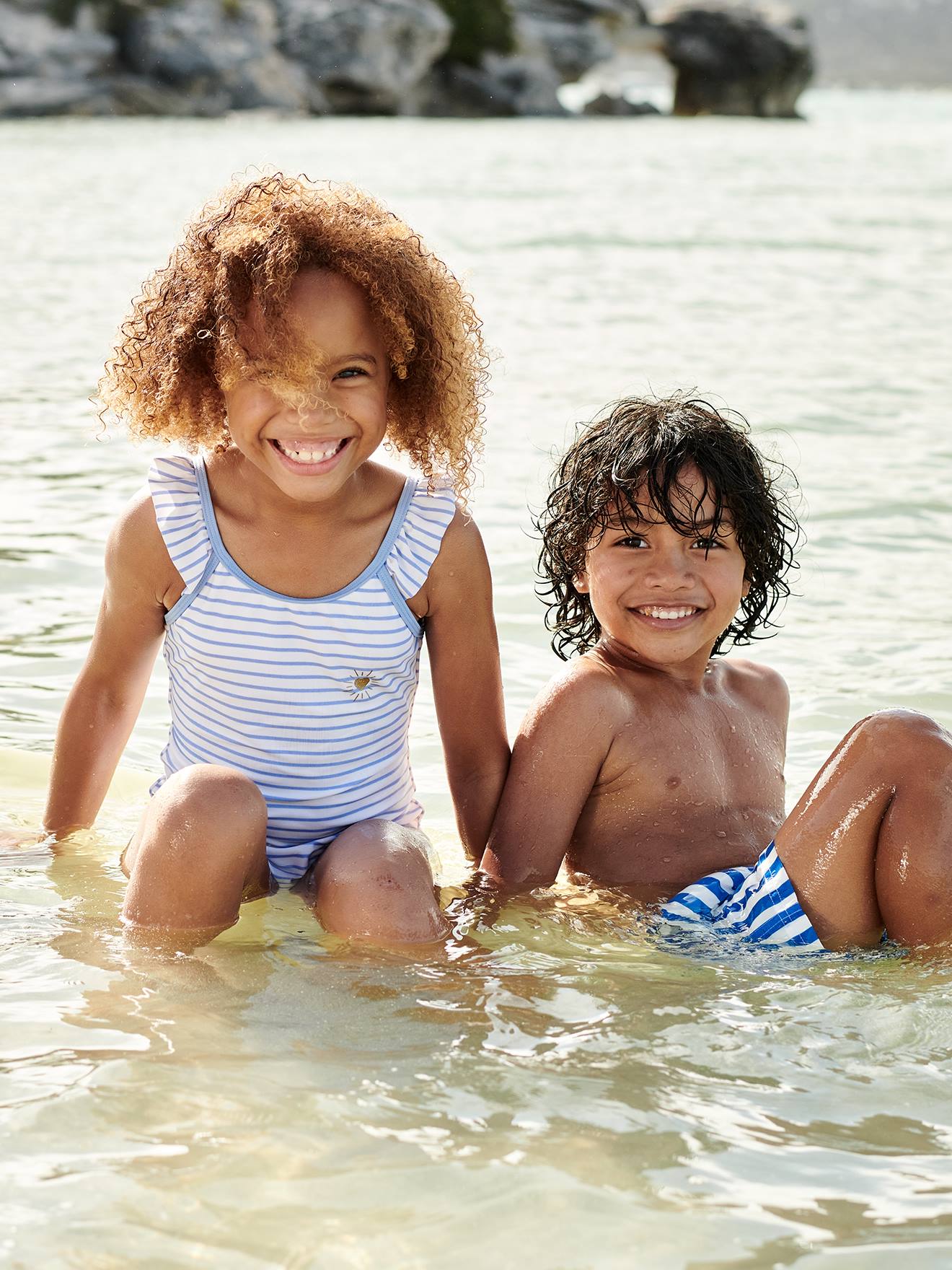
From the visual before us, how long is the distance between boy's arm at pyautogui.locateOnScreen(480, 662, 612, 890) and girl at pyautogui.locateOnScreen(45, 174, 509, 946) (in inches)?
3.3

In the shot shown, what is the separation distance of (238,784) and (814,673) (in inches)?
98.2

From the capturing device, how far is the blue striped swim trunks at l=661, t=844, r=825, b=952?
2680 millimetres

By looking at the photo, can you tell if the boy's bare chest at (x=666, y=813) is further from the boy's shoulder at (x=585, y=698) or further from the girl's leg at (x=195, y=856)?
the girl's leg at (x=195, y=856)

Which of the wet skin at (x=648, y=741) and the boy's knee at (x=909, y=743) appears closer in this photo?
the boy's knee at (x=909, y=743)

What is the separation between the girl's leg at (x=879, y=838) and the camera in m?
2.60

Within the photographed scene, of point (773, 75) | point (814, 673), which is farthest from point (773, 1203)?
point (773, 75)

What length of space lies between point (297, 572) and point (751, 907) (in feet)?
3.25

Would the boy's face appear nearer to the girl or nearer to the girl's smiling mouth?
the girl

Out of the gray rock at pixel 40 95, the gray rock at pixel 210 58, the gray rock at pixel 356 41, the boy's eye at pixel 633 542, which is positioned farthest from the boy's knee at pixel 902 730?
the gray rock at pixel 356 41

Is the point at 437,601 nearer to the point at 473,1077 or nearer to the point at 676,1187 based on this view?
the point at 473,1077

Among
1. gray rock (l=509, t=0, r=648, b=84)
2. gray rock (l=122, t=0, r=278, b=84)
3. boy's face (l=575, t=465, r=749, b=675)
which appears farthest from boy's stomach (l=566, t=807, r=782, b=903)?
gray rock (l=509, t=0, r=648, b=84)

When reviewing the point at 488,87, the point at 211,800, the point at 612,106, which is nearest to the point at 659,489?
the point at 211,800

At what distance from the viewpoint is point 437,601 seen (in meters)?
2.92

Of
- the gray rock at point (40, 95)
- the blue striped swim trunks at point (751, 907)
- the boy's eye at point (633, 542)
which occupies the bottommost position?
the blue striped swim trunks at point (751, 907)
